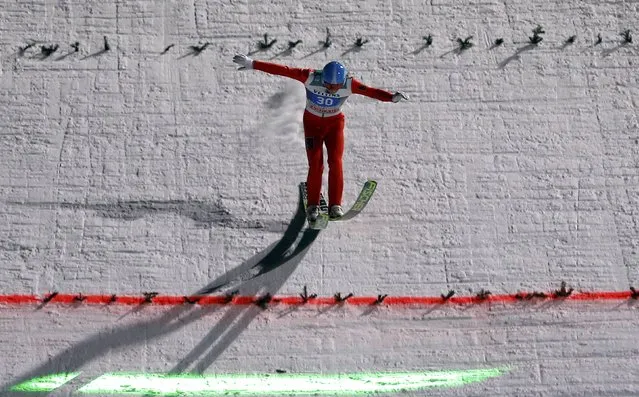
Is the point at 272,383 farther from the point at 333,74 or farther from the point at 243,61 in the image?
the point at 243,61

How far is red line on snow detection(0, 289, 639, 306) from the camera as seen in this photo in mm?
10023

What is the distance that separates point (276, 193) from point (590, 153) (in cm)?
410

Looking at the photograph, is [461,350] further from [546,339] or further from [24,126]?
[24,126]

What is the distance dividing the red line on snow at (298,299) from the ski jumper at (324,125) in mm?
1174

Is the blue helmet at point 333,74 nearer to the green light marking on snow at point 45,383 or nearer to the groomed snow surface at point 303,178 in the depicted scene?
the groomed snow surface at point 303,178

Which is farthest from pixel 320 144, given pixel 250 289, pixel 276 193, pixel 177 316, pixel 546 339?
pixel 546 339

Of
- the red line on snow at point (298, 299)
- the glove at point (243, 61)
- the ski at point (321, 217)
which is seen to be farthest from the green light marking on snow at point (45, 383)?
the glove at point (243, 61)

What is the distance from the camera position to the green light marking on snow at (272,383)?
952cm

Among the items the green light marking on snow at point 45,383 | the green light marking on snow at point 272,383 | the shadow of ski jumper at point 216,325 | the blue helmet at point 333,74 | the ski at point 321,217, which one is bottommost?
the green light marking on snow at point 272,383

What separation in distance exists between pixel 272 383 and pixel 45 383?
248 centimetres

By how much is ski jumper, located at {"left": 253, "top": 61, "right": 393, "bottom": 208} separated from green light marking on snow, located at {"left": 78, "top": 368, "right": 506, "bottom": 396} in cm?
206

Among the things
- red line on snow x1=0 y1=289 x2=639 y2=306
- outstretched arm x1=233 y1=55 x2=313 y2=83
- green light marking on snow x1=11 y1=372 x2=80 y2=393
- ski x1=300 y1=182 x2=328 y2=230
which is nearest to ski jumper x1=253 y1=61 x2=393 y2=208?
outstretched arm x1=233 y1=55 x2=313 y2=83

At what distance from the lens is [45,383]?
9.50 meters

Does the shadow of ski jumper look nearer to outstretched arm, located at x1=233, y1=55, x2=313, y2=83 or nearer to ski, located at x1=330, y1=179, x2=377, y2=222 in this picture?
ski, located at x1=330, y1=179, x2=377, y2=222
